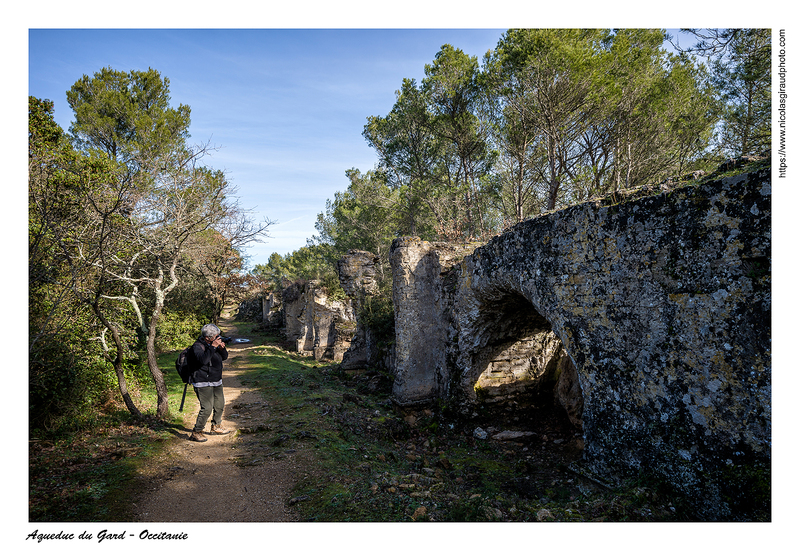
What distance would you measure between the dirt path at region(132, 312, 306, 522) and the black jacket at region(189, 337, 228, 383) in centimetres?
103

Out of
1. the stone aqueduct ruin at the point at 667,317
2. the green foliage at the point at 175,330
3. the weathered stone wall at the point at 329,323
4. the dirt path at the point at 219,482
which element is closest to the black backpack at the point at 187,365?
the dirt path at the point at 219,482

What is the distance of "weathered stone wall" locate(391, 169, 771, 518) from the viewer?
3.17m

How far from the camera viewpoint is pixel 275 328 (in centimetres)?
2725

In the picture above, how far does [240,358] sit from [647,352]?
15066 mm

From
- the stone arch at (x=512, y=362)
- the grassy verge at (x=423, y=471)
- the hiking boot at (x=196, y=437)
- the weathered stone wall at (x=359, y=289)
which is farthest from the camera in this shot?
the weathered stone wall at (x=359, y=289)

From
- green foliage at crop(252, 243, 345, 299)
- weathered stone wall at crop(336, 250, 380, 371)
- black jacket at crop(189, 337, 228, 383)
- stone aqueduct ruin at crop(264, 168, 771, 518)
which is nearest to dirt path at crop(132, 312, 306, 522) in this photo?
black jacket at crop(189, 337, 228, 383)

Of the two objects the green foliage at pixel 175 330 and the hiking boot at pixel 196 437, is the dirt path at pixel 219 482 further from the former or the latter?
the green foliage at pixel 175 330

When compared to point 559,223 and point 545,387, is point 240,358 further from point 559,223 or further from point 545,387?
point 559,223

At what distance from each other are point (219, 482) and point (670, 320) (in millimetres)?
5442

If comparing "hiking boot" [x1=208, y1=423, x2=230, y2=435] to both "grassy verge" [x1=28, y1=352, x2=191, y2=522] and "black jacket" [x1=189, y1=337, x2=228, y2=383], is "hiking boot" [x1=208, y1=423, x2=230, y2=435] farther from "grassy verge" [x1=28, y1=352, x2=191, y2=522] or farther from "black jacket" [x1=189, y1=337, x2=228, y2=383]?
"black jacket" [x1=189, y1=337, x2=228, y2=383]

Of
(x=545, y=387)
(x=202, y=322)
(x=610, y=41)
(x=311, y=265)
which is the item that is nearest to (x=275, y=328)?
(x=311, y=265)

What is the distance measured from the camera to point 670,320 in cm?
372

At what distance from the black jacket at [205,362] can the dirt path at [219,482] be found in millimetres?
1031

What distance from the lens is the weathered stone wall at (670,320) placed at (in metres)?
3.17
